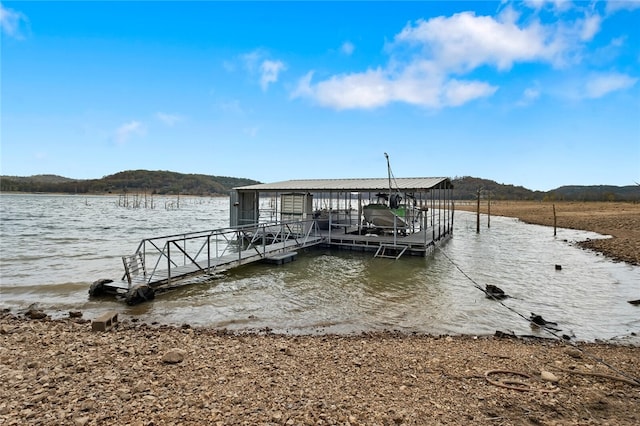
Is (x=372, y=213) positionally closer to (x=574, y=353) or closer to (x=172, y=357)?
(x=574, y=353)

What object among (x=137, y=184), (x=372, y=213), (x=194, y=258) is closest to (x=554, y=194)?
(x=372, y=213)

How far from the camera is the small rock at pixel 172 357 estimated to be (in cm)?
546

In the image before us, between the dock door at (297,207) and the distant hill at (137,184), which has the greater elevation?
the distant hill at (137,184)

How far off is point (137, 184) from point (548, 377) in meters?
158

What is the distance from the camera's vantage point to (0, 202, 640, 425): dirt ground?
13.1 ft

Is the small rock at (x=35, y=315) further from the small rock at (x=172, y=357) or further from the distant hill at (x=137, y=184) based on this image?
the distant hill at (x=137, y=184)

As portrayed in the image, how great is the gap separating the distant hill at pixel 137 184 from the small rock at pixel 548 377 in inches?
5363

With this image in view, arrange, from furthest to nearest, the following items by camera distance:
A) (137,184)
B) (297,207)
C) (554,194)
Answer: (137,184), (554,194), (297,207)

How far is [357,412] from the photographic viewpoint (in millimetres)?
4039

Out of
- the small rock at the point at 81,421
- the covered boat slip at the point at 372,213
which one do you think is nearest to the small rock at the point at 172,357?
the small rock at the point at 81,421

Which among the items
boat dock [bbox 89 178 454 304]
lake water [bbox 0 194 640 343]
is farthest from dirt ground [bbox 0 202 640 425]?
boat dock [bbox 89 178 454 304]

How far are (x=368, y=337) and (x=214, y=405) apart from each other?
368 centimetres

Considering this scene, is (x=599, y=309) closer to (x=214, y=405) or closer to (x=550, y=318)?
(x=550, y=318)

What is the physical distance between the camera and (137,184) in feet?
472
